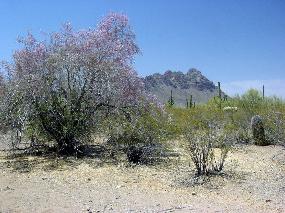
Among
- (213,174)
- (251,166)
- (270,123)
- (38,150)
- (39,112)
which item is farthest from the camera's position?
(270,123)

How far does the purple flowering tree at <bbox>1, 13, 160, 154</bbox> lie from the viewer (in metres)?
15.5

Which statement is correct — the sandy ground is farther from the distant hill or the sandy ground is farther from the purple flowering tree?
the distant hill

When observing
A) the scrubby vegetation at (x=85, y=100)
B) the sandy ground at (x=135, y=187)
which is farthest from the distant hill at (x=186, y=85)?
the sandy ground at (x=135, y=187)

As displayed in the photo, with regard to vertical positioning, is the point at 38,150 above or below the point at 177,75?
below

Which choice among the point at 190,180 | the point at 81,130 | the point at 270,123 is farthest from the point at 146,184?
the point at 270,123

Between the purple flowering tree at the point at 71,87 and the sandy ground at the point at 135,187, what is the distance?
1281mm

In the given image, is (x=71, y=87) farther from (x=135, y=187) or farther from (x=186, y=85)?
(x=186, y=85)

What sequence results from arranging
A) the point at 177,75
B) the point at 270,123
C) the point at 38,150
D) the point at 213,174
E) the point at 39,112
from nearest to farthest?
1. the point at 213,174
2. the point at 39,112
3. the point at 38,150
4. the point at 270,123
5. the point at 177,75

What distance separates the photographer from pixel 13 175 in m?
13.6

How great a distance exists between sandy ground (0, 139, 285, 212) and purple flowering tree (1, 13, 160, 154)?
128 cm

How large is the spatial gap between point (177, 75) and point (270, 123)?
138 meters

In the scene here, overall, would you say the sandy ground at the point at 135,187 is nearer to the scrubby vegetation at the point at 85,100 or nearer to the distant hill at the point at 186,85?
the scrubby vegetation at the point at 85,100

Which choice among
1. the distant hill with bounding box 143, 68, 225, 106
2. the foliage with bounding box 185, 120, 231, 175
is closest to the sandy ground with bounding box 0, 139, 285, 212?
the foliage with bounding box 185, 120, 231, 175

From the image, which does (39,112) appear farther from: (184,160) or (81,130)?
(184,160)
